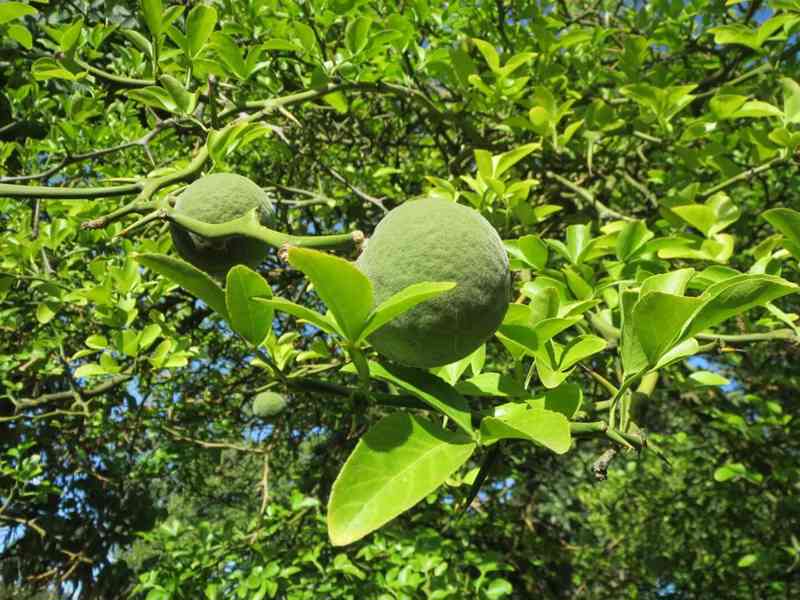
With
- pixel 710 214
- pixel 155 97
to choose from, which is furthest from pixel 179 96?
pixel 710 214

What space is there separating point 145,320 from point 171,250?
929mm

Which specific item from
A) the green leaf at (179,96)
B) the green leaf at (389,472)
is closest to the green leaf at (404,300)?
the green leaf at (389,472)

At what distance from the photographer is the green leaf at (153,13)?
138cm

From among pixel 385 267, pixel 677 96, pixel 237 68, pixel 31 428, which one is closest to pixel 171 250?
pixel 237 68

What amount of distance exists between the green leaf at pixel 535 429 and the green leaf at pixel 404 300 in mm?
143

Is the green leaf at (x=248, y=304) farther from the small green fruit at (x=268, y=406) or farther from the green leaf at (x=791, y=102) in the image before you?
the small green fruit at (x=268, y=406)

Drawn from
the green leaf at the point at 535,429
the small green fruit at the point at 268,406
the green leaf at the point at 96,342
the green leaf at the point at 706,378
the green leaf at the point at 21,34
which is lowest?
the small green fruit at the point at 268,406

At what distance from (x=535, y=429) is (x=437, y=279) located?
0.65 feet

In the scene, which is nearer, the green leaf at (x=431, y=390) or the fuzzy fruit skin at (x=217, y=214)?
the green leaf at (x=431, y=390)

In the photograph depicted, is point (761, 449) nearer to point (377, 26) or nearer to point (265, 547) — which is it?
point (265, 547)

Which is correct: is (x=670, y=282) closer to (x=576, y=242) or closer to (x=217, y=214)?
(x=576, y=242)

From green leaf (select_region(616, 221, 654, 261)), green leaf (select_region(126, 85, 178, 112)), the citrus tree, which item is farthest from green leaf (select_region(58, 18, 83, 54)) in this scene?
green leaf (select_region(616, 221, 654, 261))

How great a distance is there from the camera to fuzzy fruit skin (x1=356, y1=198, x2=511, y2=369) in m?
0.73

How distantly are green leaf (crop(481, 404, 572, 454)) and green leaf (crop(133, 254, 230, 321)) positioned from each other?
0.33m
